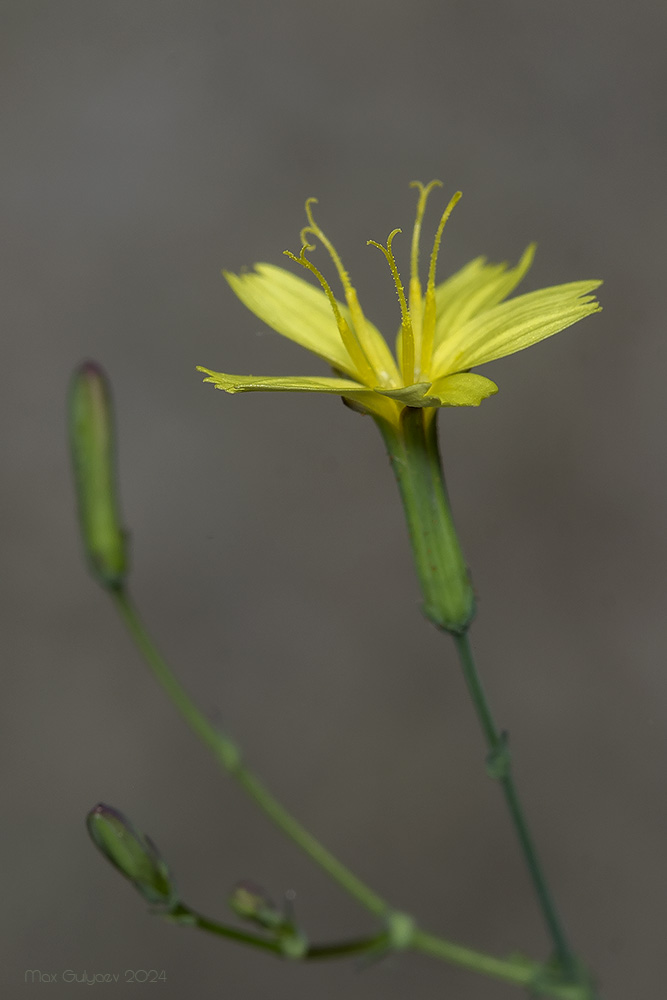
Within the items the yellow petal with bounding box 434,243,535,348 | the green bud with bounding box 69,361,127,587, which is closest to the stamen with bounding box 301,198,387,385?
the yellow petal with bounding box 434,243,535,348

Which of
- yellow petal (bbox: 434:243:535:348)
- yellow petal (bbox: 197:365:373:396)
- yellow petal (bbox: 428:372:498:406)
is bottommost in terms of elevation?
yellow petal (bbox: 428:372:498:406)

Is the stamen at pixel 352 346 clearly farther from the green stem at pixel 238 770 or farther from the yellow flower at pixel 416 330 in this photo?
the green stem at pixel 238 770

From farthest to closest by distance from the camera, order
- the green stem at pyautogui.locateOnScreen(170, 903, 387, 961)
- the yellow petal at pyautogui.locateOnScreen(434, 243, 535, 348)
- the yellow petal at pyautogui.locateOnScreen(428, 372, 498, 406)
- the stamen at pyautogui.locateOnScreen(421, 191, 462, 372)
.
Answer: the yellow petal at pyautogui.locateOnScreen(434, 243, 535, 348), the stamen at pyautogui.locateOnScreen(421, 191, 462, 372), the green stem at pyautogui.locateOnScreen(170, 903, 387, 961), the yellow petal at pyautogui.locateOnScreen(428, 372, 498, 406)

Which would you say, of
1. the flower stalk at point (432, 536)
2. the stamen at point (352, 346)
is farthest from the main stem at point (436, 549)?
the stamen at point (352, 346)

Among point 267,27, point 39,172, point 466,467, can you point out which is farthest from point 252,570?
point 267,27

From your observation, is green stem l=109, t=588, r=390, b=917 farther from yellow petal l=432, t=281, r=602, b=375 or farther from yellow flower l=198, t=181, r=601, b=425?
yellow petal l=432, t=281, r=602, b=375

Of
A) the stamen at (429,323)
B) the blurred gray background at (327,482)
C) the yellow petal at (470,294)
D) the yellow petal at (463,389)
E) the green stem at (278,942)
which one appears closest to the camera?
the yellow petal at (463,389)

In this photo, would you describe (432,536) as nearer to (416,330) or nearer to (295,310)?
(416,330)
